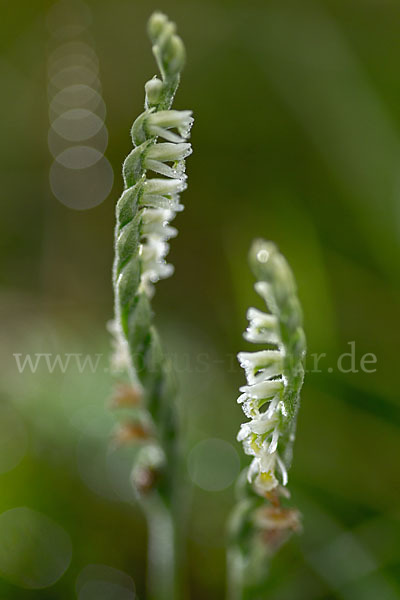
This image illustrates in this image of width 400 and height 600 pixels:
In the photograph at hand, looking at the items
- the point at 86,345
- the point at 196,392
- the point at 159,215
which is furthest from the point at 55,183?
the point at 159,215

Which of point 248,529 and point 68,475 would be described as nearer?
point 248,529

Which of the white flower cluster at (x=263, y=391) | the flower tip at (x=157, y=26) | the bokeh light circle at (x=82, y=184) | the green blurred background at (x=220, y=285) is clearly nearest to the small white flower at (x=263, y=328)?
the white flower cluster at (x=263, y=391)

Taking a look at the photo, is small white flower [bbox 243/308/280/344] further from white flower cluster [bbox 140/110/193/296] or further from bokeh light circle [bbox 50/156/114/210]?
bokeh light circle [bbox 50/156/114/210]

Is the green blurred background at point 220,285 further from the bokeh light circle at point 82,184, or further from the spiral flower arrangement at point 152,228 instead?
the spiral flower arrangement at point 152,228

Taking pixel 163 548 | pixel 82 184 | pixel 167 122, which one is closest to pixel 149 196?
pixel 167 122

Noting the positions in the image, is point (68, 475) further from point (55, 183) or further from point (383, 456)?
point (55, 183)

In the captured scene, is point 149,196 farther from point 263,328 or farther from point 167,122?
point 263,328
